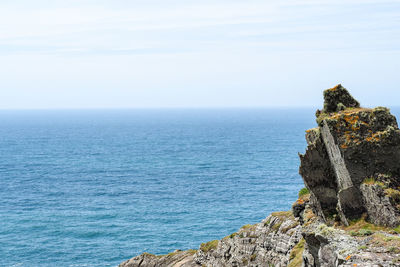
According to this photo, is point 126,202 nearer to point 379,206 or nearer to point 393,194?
point 379,206

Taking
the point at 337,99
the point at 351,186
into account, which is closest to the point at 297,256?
the point at 351,186

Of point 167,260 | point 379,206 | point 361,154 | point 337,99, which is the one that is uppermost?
point 337,99

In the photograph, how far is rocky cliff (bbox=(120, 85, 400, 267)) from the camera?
19.1 meters

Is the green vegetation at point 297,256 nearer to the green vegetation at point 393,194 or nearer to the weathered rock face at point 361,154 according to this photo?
the weathered rock face at point 361,154

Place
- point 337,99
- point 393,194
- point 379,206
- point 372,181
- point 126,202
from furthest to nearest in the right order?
point 126,202 < point 337,99 < point 372,181 < point 379,206 < point 393,194

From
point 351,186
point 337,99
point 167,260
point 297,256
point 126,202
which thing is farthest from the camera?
point 126,202

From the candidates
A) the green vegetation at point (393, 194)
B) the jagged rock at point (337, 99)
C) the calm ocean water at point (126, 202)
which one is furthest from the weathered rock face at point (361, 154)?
the calm ocean water at point (126, 202)

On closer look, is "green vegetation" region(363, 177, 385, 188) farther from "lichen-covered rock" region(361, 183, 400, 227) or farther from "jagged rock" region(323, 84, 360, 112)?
"jagged rock" region(323, 84, 360, 112)

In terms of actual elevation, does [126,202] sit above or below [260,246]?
Result: below

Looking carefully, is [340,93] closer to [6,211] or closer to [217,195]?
[217,195]

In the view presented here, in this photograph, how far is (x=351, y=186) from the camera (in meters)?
24.3

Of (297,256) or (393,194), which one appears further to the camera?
(297,256)

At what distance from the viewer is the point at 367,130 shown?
24.1 m

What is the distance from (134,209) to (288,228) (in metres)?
58.2
